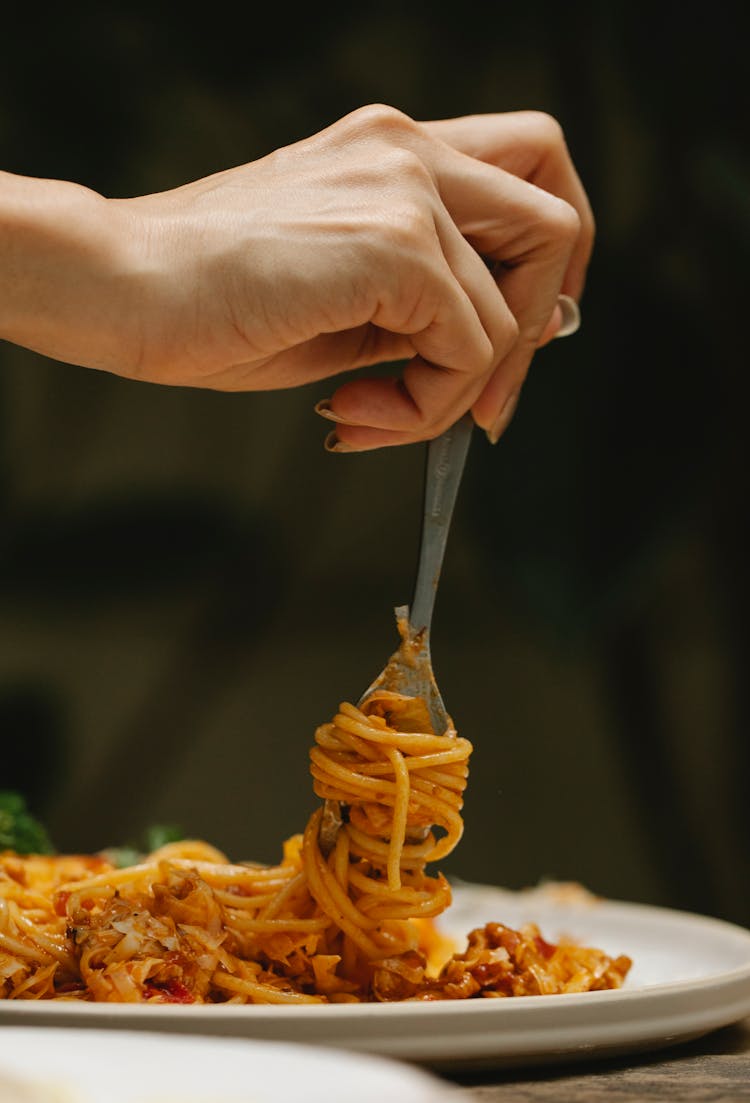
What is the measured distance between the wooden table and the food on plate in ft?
0.52

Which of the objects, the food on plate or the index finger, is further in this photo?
the index finger

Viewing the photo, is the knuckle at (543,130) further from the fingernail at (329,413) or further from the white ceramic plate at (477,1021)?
the white ceramic plate at (477,1021)

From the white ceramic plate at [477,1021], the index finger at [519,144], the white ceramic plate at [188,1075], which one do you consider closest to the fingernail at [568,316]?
the index finger at [519,144]

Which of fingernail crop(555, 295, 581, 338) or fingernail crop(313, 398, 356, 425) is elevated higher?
fingernail crop(555, 295, 581, 338)

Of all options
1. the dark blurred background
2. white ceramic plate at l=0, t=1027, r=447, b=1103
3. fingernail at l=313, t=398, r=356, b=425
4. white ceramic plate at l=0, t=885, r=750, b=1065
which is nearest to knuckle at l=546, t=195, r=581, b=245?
fingernail at l=313, t=398, r=356, b=425

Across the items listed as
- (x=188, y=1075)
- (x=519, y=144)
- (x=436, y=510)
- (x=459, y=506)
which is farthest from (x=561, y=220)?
(x=459, y=506)

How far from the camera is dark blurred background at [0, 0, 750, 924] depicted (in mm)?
3482

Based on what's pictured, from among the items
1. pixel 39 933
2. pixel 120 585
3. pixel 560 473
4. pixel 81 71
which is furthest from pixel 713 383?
pixel 39 933

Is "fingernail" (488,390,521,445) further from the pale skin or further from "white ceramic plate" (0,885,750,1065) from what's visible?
"white ceramic plate" (0,885,750,1065)

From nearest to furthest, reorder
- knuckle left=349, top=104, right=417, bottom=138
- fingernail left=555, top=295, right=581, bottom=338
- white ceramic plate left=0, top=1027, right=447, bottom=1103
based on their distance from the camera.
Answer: white ceramic plate left=0, top=1027, right=447, bottom=1103 < knuckle left=349, top=104, right=417, bottom=138 < fingernail left=555, top=295, right=581, bottom=338

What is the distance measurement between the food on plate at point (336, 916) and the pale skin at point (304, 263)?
309 millimetres

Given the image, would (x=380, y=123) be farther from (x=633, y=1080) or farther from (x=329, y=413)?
(x=633, y=1080)

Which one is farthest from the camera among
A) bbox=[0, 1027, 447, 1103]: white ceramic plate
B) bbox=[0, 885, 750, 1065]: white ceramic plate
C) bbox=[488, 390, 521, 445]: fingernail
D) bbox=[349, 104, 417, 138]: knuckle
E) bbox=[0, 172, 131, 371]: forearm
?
bbox=[488, 390, 521, 445]: fingernail

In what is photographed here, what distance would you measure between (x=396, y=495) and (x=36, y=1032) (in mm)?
3093
